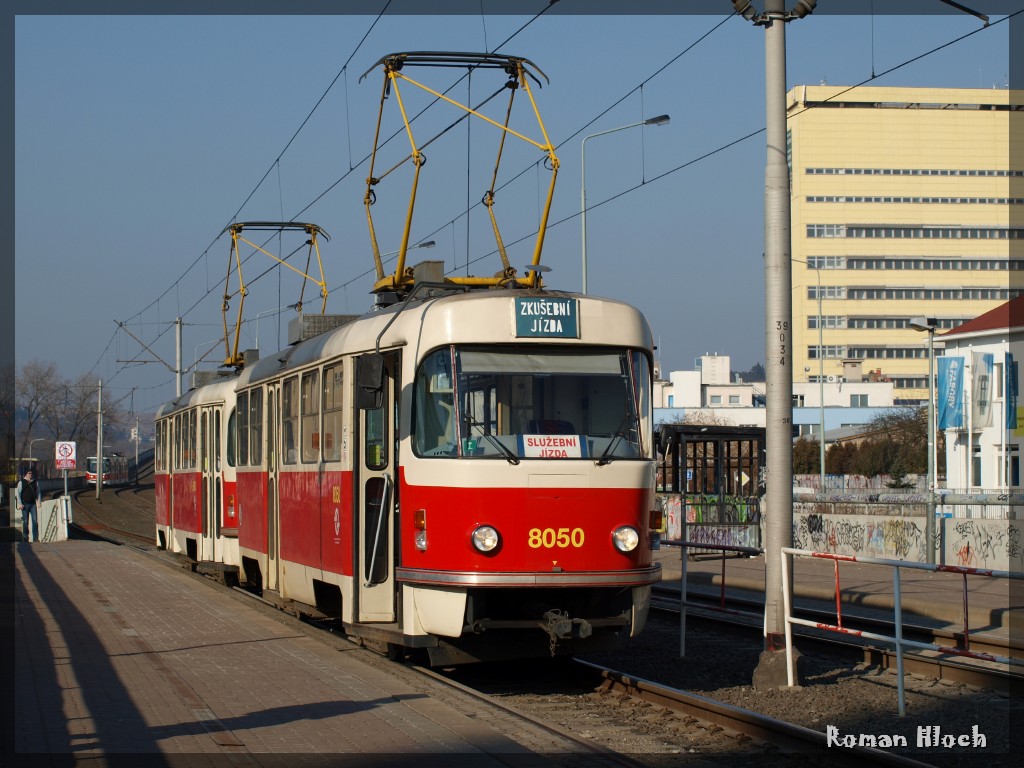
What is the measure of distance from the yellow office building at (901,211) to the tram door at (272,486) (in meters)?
101

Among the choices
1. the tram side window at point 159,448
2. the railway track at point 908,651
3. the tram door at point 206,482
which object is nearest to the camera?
the railway track at point 908,651

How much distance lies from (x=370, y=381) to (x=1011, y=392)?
38.3m

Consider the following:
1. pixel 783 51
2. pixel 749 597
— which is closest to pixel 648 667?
pixel 783 51

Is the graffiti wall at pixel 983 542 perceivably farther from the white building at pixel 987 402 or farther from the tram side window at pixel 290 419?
the tram side window at pixel 290 419

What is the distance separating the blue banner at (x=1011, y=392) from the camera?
1686 inches

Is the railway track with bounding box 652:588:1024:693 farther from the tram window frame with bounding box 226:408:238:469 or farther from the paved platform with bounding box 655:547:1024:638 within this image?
the tram window frame with bounding box 226:408:238:469

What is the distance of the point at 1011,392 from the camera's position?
1753 inches

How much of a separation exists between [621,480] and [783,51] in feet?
12.8

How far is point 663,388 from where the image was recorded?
122 m

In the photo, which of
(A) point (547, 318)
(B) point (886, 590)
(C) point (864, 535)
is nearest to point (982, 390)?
(C) point (864, 535)

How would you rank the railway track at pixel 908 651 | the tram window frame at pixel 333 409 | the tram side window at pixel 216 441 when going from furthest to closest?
the tram side window at pixel 216 441 → the tram window frame at pixel 333 409 → the railway track at pixel 908 651

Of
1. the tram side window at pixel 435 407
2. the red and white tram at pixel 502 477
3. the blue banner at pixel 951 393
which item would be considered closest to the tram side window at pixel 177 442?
the red and white tram at pixel 502 477

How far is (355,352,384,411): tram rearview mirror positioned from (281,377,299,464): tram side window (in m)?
3.73

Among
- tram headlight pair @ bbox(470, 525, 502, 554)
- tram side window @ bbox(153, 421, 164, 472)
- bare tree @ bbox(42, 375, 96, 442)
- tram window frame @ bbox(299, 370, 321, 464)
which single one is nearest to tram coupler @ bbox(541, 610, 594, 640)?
tram headlight pair @ bbox(470, 525, 502, 554)
